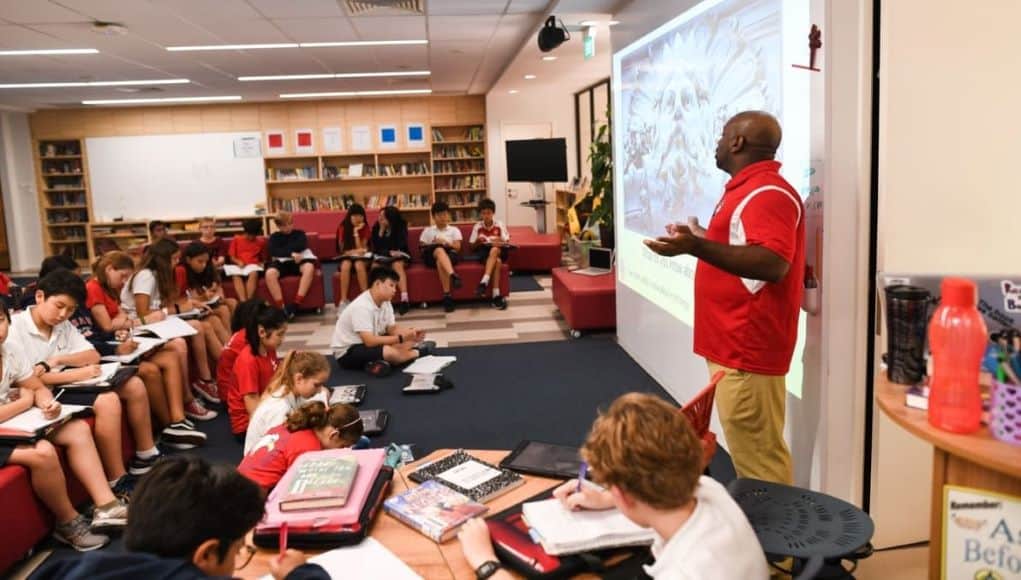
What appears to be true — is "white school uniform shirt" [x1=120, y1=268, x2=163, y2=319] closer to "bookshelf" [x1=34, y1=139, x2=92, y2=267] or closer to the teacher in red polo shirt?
the teacher in red polo shirt

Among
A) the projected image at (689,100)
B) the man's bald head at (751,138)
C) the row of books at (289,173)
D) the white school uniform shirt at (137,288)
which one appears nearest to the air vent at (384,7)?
the projected image at (689,100)

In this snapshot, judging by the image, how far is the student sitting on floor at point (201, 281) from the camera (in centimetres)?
607

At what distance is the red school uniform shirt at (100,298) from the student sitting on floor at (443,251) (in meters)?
3.80

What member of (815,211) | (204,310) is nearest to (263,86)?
(204,310)

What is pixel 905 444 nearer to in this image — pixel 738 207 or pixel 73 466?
pixel 738 207

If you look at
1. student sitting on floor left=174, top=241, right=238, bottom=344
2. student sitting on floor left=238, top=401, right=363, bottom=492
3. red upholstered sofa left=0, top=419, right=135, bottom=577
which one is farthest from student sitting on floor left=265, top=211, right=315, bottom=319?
student sitting on floor left=238, top=401, right=363, bottom=492

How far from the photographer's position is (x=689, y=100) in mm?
4309

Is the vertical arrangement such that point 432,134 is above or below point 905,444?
above

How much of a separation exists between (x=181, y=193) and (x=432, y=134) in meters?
4.57

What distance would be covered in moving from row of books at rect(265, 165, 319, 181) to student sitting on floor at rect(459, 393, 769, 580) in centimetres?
1286

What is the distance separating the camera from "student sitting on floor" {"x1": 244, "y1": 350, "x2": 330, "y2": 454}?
3553 millimetres

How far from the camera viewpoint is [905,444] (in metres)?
2.83

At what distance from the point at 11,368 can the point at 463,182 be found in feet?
36.3

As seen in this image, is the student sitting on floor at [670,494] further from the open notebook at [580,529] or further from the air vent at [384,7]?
the air vent at [384,7]
